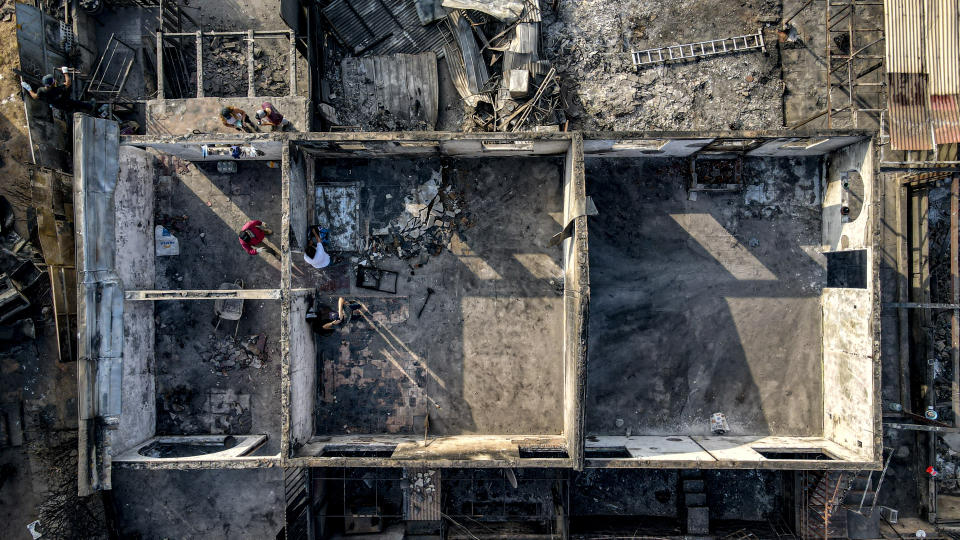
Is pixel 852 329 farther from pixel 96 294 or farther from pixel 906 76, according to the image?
pixel 96 294

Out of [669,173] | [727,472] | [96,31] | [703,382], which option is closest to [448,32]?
[669,173]

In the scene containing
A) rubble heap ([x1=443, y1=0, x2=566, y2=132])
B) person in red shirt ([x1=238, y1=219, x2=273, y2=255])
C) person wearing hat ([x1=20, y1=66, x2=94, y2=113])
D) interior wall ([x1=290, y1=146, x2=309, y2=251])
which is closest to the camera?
interior wall ([x1=290, y1=146, x2=309, y2=251])

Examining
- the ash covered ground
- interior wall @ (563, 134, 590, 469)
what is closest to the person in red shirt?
interior wall @ (563, 134, 590, 469)

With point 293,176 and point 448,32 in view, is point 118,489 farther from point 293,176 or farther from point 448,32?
point 448,32

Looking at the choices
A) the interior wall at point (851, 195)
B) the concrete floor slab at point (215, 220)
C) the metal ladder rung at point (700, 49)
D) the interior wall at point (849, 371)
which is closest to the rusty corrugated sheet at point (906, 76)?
the interior wall at point (851, 195)

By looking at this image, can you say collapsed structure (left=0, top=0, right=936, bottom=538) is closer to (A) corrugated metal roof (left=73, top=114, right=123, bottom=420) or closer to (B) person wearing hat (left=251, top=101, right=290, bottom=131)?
(A) corrugated metal roof (left=73, top=114, right=123, bottom=420)

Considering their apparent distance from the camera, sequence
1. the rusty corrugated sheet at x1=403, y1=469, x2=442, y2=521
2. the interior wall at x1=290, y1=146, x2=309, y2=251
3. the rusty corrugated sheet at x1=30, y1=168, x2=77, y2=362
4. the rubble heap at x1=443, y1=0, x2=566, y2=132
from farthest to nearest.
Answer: the rubble heap at x1=443, y1=0, x2=566, y2=132, the rusty corrugated sheet at x1=403, y1=469, x2=442, y2=521, the rusty corrugated sheet at x1=30, y1=168, x2=77, y2=362, the interior wall at x1=290, y1=146, x2=309, y2=251
